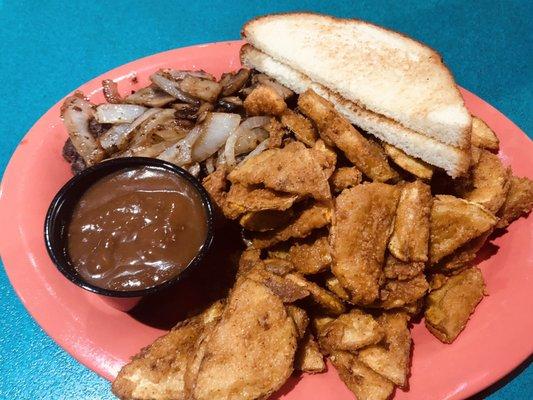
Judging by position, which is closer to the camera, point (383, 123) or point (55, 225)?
point (55, 225)

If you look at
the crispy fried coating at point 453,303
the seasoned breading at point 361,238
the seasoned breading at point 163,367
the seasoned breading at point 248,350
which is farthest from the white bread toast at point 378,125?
the seasoned breading at point 163,367

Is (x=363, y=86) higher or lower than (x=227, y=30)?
higher

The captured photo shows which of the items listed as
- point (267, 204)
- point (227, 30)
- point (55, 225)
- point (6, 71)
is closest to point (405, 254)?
point (267, 204)

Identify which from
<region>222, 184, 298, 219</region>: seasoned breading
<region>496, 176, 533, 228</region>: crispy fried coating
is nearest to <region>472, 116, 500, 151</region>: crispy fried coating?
<region>496, 176, 533, 228</region>: crispy fried coating

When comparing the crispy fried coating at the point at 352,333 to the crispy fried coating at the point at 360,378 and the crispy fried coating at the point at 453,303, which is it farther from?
the crispy fried coating at the point at 453,303

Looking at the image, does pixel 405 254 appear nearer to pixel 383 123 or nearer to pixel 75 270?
pixel 383 123

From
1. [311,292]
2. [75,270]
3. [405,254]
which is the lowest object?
[75,270]

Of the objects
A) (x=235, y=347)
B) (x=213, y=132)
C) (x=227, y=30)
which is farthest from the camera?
(x=227, y=30)
